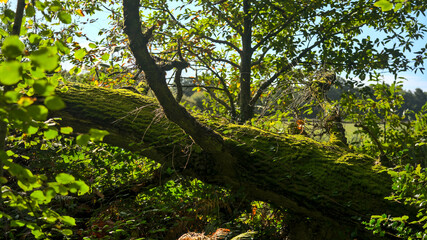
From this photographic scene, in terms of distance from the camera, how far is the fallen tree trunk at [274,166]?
3516 mm

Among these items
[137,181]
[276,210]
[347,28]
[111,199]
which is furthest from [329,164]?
[347,28]

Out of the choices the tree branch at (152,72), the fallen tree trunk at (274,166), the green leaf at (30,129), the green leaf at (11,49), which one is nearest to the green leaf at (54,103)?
the green leaf at (11,49)

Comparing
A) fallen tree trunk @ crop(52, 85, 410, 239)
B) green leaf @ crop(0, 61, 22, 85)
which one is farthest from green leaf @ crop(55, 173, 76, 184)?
fallen tree trunk @ crop(52, 85, 410, 239)

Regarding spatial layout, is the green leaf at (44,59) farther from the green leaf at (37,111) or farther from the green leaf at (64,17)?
the green leaf at (64,17)

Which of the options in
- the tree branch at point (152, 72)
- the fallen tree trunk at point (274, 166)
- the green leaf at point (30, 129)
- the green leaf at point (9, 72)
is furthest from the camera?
the fallen tree trunk at point (274, 166)

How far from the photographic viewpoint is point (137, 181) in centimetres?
465

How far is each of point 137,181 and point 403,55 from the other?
19.5ft

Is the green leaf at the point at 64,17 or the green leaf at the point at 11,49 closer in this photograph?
the green leaf at the point at 11,49

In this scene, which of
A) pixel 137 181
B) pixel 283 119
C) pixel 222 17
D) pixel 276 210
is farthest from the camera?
pixel 222 17

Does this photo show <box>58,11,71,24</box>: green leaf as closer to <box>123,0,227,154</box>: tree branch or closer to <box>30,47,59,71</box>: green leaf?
<box>30,47,59,71</box>: green leaf

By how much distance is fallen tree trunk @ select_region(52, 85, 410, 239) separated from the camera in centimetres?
352

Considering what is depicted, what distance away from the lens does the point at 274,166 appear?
12.3 ft

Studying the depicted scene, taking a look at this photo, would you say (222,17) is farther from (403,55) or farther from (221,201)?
(221,201)

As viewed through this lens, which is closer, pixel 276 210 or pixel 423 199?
pixel 423 199
